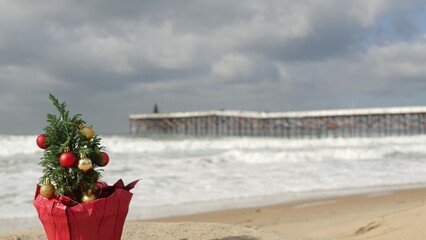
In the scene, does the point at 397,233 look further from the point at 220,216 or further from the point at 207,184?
the point at 207,184

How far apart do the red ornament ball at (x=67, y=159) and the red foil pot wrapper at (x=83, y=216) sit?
24cm

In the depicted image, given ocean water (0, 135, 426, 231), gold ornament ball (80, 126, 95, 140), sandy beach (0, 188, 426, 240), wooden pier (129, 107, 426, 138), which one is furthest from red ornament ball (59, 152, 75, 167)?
wooden pier (129, 107, 426, 138)

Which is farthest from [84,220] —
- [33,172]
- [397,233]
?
[33,172]

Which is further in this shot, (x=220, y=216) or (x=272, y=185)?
(x=272, y=185)

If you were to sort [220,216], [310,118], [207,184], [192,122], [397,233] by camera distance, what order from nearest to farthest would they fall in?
[397,233] < [220,216] < [207,184] < [310,118] < [192,122]

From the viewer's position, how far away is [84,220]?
3248 mm

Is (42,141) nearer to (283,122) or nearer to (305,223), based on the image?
(305,223)

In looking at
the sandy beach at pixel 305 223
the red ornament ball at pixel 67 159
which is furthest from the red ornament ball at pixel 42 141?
the sandy beach at pixel 305 223

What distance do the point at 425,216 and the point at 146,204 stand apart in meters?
5.00

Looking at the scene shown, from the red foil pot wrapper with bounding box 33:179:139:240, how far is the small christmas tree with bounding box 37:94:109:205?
68 mm

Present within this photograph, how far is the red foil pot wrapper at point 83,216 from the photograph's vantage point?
3229 millimetres

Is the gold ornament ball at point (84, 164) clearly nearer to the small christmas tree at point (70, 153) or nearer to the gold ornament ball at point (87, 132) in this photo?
the small christmas tree at point (70, 153)

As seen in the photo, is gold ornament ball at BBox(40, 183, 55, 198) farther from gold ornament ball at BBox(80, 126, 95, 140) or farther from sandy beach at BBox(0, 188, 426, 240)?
sandy beach at BBox(0, 188, 426, 240)

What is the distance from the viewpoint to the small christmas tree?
329 centimetres
